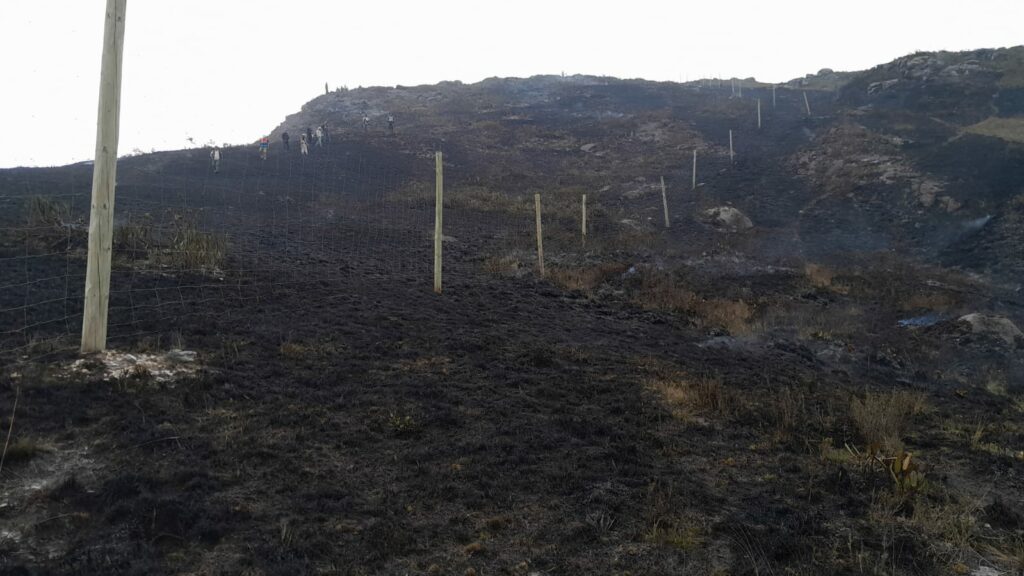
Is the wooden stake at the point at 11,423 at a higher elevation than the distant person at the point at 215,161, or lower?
lower

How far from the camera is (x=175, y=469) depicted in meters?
3.99

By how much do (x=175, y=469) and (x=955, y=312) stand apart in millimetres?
14098

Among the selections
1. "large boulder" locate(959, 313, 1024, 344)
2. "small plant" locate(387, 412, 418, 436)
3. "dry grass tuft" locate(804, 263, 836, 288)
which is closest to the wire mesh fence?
"small plant" locate(387, 412, 418, 436)

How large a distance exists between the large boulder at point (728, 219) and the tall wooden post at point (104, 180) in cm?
2110

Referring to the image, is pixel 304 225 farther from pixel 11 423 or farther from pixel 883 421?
pixel 883 421

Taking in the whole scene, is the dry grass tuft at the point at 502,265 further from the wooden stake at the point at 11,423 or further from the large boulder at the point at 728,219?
the wooden stake at the point at 11,423

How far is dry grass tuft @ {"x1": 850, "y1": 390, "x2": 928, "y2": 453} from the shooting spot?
5.16 metres

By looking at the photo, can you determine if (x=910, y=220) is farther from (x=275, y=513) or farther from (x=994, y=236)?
(x=275, y=513)

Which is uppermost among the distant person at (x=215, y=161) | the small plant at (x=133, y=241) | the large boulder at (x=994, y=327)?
the distant person at (x=215, y=161)

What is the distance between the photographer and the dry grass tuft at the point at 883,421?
5.16m

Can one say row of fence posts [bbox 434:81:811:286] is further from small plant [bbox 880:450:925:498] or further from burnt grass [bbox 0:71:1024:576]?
small plant [bbox 880:450:925:498]

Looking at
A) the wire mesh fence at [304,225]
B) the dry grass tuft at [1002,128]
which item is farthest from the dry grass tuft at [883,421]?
the dry grass tuft at [1002,128]

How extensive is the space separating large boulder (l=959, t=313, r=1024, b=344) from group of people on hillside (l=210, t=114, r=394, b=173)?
81.1ft

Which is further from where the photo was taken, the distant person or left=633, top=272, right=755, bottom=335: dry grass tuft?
the distant person
